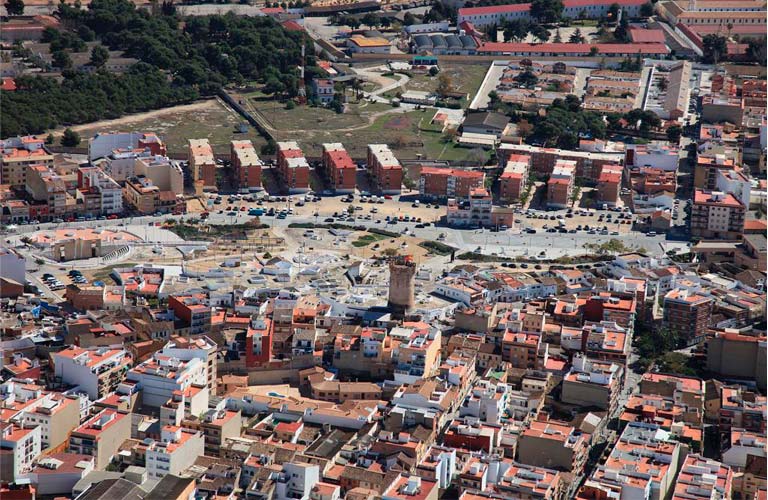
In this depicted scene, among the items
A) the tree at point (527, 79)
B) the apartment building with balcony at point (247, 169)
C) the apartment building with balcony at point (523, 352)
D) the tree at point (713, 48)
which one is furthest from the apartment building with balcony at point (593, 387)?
the tree at point (713, 48)

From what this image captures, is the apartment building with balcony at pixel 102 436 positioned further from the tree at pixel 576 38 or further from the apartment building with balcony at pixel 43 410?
the tree at pixel 576 38

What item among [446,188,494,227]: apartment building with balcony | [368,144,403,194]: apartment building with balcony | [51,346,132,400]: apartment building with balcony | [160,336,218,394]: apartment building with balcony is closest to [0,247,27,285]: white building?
[51,346,132,400]: apartment building with balcony

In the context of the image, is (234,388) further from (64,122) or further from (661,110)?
(661,110)

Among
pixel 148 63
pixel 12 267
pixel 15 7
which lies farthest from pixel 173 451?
pixel 15 7

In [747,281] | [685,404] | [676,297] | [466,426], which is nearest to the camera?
[466,426]

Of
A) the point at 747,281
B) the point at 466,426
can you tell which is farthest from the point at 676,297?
the point at 466,426

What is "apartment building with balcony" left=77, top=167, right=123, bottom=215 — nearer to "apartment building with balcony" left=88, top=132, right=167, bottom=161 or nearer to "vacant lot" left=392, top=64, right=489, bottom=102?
"apartment building with balcony" left=88, top=132, right=167, bottom=161

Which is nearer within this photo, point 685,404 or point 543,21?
point 685,404
